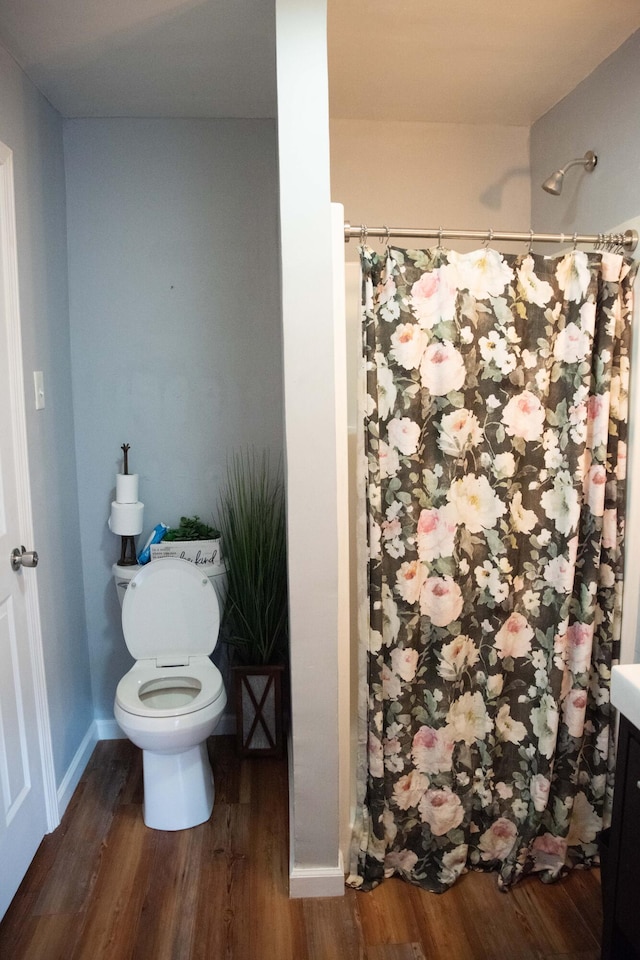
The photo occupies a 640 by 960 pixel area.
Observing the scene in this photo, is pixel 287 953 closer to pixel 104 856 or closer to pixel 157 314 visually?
pixel 104 856

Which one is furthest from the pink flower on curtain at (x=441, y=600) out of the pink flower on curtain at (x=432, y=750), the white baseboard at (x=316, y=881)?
the white baseboard at (x=316, y=881)

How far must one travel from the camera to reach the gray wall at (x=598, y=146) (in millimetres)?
1959

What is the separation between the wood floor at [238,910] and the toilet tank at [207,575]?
0.78 metres

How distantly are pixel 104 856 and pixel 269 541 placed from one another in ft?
3.73

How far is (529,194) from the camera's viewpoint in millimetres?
2621

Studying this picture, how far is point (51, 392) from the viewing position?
2355mm

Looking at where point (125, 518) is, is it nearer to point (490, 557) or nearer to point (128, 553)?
point (128, 553)

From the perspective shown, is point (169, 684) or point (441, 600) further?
point (169, 684)

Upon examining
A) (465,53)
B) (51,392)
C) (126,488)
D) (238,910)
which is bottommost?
Answer: (238,910)

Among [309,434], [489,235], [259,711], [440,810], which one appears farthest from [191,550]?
[489,235]

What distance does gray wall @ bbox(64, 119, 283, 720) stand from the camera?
8.34ft

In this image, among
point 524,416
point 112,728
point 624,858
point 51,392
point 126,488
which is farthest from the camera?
point 112,728

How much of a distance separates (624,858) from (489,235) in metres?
1.49

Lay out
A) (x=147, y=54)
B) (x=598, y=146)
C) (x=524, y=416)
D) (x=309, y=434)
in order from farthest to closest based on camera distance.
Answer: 1. (x=598, y=146)
2. (x=147, y=54)
3. (x=524, y=416)
4. (x=309, y=434)
